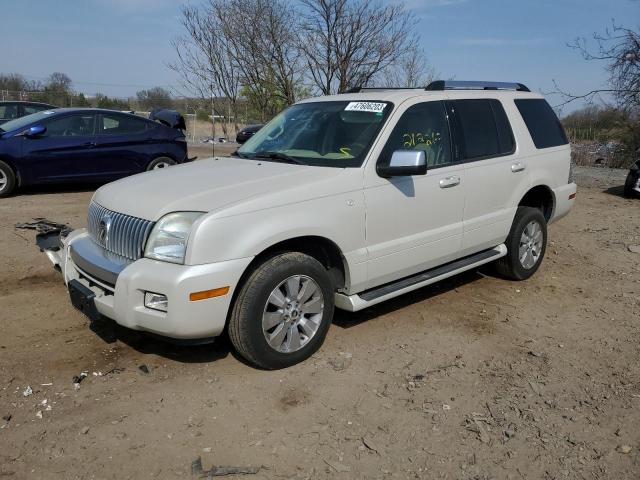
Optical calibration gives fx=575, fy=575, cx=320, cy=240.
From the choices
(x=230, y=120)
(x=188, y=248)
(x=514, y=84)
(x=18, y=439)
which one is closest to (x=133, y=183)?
(x=188, y=248)

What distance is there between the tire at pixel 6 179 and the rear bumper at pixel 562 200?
8.26 m

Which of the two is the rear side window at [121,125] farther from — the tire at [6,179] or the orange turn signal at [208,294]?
the orange turn signal at [208,294]

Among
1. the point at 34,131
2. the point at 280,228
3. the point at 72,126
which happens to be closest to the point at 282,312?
the point at 280,228

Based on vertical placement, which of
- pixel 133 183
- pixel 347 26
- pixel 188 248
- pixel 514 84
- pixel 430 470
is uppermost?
pixel 347 26

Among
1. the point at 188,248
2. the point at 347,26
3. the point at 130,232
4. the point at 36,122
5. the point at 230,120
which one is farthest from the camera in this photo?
the point at 230,120

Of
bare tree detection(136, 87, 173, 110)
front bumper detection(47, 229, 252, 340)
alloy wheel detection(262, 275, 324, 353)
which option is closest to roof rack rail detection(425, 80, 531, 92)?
alloy wheel detection(262, 275, 324, 353)

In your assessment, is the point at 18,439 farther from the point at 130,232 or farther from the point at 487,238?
the point at 487,238

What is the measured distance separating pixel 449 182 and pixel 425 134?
1.44 ft

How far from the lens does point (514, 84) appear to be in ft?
19.9

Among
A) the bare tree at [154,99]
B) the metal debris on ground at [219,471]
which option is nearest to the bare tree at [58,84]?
the bare tree at [154,99]

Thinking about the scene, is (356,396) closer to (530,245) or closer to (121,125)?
(530,245)

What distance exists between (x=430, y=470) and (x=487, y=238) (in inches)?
112

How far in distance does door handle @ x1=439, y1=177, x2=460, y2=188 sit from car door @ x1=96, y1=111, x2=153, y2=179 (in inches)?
286

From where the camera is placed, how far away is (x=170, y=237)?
3451 millimetres
